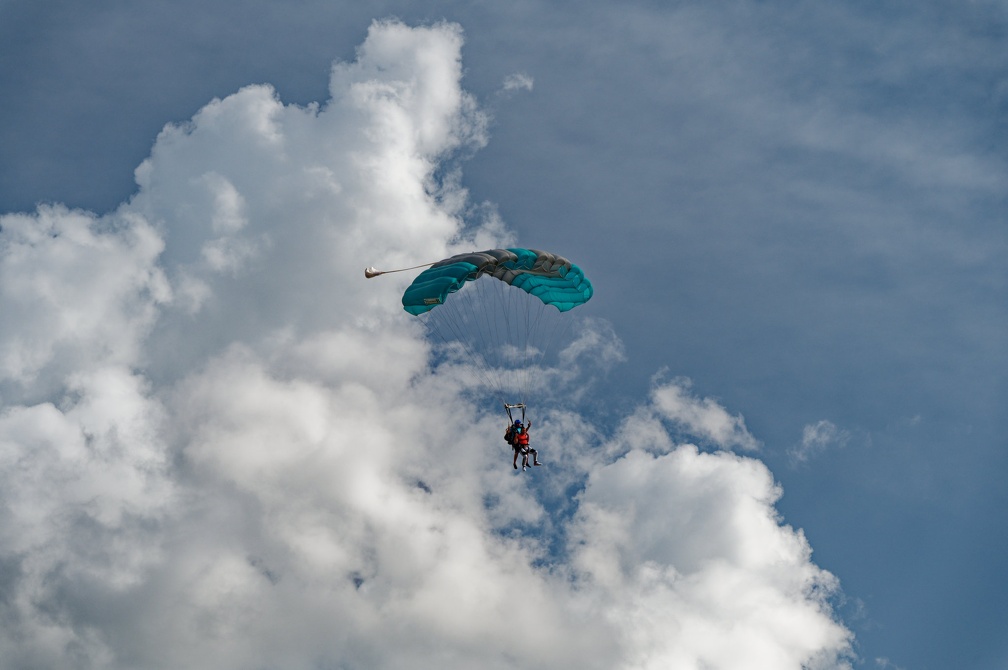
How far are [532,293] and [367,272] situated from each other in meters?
12.1

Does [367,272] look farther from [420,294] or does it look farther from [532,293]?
[532,293]

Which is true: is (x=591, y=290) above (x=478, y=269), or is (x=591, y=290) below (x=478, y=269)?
above

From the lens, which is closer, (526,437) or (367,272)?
(367,272)

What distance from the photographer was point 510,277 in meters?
58.3

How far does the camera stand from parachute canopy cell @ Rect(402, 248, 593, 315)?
2108 inches

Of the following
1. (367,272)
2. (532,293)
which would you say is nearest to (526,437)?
(532,293)

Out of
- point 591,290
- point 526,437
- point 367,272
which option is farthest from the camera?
point 591,290

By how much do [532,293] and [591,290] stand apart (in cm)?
410

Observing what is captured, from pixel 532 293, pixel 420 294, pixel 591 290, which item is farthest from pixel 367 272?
pixel 591 290

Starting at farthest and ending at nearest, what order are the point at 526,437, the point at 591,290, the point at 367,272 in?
1. the point at 591,290
2. the point at 526,437
3. the point at 367,272

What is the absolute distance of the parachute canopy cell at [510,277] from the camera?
176ft

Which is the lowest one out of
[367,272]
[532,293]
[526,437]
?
[526,437]

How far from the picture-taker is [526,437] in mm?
55969

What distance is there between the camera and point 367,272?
52000 mm
